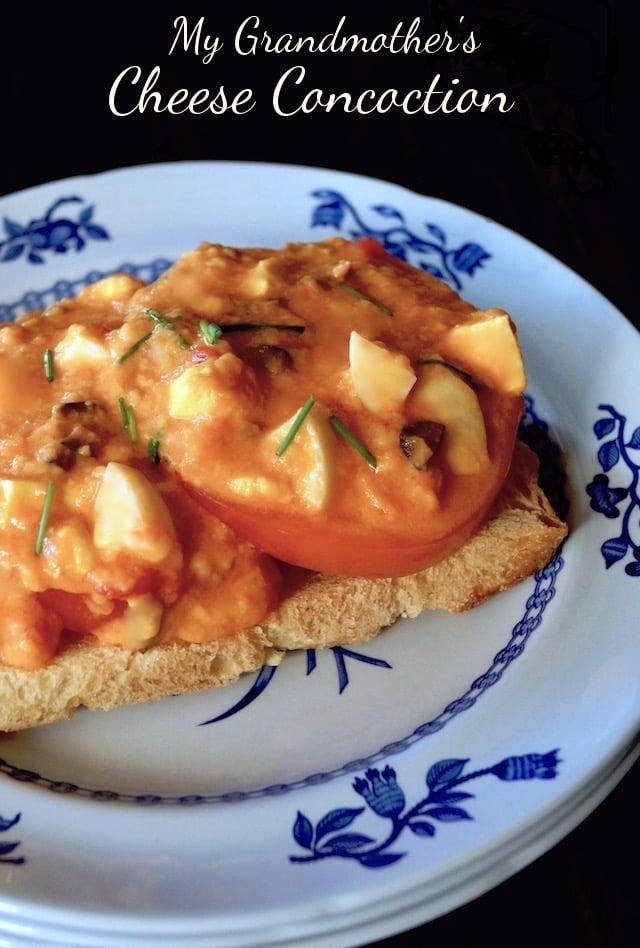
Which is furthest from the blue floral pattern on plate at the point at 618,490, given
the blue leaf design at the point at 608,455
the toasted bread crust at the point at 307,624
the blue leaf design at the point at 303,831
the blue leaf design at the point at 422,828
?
the blue leaf design at the point at 303,831

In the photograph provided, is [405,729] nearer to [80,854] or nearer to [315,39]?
[80,854]

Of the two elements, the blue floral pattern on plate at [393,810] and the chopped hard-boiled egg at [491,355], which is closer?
the blue floral pattern on plate at [393,810]

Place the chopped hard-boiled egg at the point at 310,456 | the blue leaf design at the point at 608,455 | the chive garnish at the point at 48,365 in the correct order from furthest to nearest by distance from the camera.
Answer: the blue leaf design at the point at 608,455 → the chive garnish at the point at 48,365 → the chopped hard-boiled egg at the point at 310,456

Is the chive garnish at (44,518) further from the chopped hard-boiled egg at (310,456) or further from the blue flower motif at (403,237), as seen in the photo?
the blue flower motif at (403,237)

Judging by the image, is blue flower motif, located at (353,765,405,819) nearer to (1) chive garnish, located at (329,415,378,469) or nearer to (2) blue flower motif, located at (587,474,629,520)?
(1) chive garnish, located at (329,415,378,469)

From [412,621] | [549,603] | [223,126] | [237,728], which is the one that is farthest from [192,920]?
[223,126]
